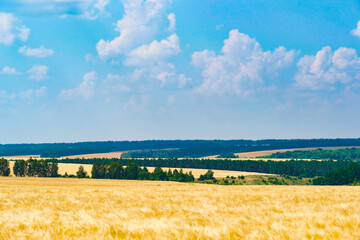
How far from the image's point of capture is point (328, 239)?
8.71 m

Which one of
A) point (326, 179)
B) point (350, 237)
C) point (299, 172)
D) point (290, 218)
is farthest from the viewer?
point (299, 172)

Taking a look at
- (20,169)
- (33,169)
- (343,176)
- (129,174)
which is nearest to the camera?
(343,176)

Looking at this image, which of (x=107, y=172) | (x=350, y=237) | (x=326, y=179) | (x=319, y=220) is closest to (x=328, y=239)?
(x=350, y=237)

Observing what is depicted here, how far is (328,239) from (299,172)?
7034 inches

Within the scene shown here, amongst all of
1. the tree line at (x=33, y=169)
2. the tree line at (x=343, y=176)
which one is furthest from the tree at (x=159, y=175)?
the tree line at (x=343, y=176)

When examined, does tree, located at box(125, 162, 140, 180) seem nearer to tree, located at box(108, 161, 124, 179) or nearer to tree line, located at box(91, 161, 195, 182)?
tree line, located at box(91, 161, 195, 182)

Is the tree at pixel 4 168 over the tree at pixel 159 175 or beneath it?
over

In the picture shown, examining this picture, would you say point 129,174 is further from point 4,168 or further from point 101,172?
point 4,168

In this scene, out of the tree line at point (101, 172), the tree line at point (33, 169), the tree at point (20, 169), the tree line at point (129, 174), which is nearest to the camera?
the tree line at point (129, 174)

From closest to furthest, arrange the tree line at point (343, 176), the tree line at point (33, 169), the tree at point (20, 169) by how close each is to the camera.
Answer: the tree line at point (343, 176) < the tree line at point (33, 169) < the tree at point (20, 169)

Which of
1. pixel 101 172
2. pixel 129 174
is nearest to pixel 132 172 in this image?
pixel 129 174

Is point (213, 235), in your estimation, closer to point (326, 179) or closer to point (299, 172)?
point (326, 179)

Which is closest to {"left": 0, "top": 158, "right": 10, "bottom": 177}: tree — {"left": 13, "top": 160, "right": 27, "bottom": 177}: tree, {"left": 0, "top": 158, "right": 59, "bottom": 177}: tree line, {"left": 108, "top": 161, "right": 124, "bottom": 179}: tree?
{"left": 0, "top": 158, "right": 59, "bottom": 177}: tree line

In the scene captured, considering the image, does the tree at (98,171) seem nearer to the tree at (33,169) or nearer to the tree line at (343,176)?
the tree at (33,169)
